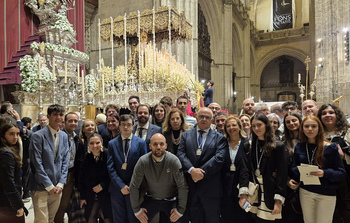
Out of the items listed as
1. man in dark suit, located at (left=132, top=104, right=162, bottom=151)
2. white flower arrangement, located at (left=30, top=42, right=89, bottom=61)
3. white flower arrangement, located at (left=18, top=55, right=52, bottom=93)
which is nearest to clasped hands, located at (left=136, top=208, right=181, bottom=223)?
man in dark suit, located at (left=132, top=104, right=162, bottom=151)

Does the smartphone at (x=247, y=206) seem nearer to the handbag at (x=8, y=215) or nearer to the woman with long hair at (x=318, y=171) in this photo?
the woman with long hair at (x=318, y=171)

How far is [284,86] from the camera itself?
124 feet

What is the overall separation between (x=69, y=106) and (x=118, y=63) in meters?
6.70

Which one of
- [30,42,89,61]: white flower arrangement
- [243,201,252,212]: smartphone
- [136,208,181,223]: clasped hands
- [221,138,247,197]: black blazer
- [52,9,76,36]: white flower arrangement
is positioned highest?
[52,9,76,36]: white flower arrangement

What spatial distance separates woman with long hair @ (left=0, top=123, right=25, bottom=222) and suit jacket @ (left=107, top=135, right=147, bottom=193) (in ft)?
3.45

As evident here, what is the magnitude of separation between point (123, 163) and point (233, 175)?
1.43m

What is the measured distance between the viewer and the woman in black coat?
3611mm

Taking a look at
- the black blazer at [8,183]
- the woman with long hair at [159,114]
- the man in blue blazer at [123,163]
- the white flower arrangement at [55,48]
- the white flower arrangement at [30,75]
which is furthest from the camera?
the white flower arrangement at [55,48]

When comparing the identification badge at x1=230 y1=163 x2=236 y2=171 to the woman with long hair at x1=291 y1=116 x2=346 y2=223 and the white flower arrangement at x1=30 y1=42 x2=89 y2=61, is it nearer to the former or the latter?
the woman with long hair at x1=291 y1=116 x2=346 y2=223

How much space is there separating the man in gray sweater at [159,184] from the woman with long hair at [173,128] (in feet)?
1.62

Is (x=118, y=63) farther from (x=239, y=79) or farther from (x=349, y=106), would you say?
(x=239, y=79)

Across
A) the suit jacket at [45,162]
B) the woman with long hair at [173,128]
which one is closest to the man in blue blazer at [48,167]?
the suit jacket at [45,162]

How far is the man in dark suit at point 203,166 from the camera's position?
3.23 m

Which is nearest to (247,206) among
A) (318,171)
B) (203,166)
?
(203,166)
